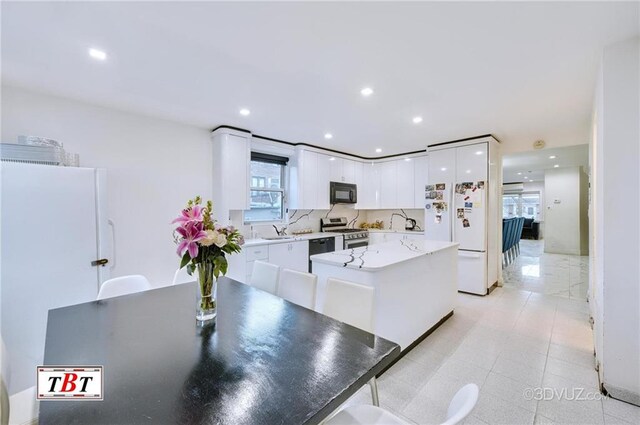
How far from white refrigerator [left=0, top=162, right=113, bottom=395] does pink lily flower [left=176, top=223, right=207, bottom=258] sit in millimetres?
1550

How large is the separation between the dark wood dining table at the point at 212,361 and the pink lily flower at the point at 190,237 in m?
0.39

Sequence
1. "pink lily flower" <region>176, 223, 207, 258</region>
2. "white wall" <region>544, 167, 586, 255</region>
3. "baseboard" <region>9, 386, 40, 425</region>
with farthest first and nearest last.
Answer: "white wall" <region>544, 167, 586, 255</region>, "pink lily flower" <region>176, 223, 207, 258</region>, "baseboard" <region>9, 386, 40, 425</region>

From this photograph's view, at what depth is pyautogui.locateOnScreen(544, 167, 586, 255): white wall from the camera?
7.22 meters

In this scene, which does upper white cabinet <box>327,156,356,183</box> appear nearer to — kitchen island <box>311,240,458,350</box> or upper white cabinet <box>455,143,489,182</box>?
upper white cabinet <box>455,143,489,182</box>

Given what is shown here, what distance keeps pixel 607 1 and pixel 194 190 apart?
4.04 m

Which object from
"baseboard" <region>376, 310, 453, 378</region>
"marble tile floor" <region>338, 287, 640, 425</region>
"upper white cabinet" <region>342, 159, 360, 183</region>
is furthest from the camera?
"upper white cabinet" <region>342, 159, 360, 183</region>

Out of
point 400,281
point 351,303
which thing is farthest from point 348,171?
point 351,303

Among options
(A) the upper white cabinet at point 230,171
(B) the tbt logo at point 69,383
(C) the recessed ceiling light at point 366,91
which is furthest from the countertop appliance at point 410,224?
(B) the tbt logo at point 69,383

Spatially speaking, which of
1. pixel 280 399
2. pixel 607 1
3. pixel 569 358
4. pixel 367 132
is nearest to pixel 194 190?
pixel 367 132

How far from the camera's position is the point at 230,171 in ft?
11.9

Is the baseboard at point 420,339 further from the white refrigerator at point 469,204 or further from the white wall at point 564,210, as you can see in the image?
the white wall at point 564,210

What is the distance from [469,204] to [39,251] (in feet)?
16.0

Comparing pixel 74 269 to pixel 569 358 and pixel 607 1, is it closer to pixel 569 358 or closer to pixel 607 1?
pixel 607 1

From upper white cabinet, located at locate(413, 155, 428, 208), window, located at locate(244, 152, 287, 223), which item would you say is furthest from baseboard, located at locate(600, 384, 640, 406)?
window, located at locate(244, 152, 287, 223)
